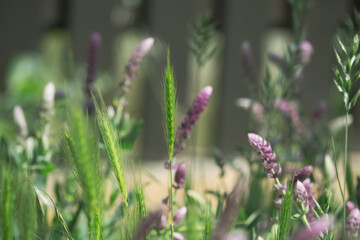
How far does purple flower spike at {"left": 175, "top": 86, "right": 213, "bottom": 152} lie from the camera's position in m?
0.77

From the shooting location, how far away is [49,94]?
41.9 inches

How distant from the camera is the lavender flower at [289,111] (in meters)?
1.10

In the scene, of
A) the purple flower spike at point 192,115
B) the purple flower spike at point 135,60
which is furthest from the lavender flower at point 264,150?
the purple flower spike at point 135,60

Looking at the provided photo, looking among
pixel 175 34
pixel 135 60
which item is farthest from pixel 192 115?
pixel 175 34

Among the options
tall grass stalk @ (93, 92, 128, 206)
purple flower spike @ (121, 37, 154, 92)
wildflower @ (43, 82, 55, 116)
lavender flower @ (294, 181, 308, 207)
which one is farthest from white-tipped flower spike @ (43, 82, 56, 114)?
lavender flower @ (294, 181, 308, 207)

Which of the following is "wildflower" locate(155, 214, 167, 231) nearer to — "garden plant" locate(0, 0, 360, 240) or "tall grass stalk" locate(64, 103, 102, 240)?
"garden plant" locate(0, 0, 360, 240)

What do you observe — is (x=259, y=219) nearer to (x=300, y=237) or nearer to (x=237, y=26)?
(x=300, y=237)

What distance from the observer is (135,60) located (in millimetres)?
970

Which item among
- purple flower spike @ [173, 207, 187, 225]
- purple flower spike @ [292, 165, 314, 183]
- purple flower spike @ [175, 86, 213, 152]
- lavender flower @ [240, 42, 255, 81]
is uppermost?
lavender flower @ [240, 42, 255, 81]

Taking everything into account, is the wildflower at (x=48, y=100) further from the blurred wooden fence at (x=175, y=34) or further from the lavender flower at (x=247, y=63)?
the blurred wooden fence at (x=175, y=34)

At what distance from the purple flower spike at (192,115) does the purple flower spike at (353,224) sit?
248 mm

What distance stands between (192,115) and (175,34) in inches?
168

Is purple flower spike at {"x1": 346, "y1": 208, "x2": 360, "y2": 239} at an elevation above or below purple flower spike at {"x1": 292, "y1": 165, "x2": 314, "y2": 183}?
below

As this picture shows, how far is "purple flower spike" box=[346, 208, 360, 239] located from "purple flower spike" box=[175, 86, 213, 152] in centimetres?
25
